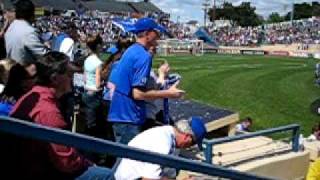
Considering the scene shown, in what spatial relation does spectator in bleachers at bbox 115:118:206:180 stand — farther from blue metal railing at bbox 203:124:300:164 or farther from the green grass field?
the green grass field

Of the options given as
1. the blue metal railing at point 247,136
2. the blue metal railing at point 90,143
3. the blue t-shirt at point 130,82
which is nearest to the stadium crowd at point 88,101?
the blue t-shirt at point 130,82

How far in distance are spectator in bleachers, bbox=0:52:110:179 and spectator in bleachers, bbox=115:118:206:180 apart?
0.15 m

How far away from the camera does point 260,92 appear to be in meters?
20.5

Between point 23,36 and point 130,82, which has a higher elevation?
point 23,36

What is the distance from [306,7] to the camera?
12494 centimetres

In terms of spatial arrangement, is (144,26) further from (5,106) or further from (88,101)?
(88,101)

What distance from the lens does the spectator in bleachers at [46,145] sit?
8.70 feet

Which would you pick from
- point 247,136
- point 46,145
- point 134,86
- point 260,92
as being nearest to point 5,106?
point 46,145

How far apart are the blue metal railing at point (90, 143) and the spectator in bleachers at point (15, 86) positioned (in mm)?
1591

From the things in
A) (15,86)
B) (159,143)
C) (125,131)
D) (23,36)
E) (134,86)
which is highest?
(23,36)

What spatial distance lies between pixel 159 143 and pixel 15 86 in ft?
3.23

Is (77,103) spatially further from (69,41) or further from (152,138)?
(152,138)

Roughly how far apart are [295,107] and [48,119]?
14.5m

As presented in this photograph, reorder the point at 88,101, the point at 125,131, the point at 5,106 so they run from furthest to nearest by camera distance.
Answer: the point at 88,101
the point at 125,131
the point at 5,106
